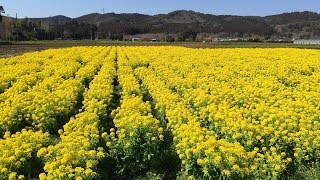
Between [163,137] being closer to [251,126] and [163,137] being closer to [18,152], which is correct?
[251,126]

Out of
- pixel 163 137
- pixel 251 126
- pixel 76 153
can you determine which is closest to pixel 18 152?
pixel 76 153

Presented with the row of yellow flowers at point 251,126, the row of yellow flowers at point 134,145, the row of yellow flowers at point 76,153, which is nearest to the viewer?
the row of yellow flowers at point 76,153

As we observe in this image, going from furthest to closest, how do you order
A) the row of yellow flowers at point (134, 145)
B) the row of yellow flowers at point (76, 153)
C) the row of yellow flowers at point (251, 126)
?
the row of yellow flowers at point (134, 145), the row of yellow flowers at point (251, 126), the row of yellow flowers at point (76, 153)

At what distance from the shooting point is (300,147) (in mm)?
9500

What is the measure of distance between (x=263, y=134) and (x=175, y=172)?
210 centimetres

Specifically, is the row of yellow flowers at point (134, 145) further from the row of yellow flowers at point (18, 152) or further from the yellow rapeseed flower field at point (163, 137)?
the row of yellow flowers at point (18, 152)

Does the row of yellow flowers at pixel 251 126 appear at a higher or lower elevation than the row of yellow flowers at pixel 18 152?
higher

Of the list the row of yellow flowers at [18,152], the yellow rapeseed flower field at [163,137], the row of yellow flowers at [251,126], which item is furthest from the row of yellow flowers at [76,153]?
the row of yellow flowers at [251,126]

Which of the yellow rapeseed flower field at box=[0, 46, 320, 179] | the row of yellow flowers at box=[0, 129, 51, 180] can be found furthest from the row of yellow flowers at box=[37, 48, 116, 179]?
the row of yellow flowers at box=[0, 129, 51, 180]

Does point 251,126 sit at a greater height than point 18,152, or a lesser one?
greater

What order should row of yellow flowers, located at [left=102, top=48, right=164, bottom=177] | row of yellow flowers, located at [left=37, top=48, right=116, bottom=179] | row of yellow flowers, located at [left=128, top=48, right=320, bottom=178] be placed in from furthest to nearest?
1. row of yellow flowers, located at [left=102, top=48, right=164, bottom=177]
2. row of yellow flowers, located at [left=128, top=48, right=320, bottom=178]
3. row of yellow flowers, located at [left=37, top=48, right=116, bottom=179]

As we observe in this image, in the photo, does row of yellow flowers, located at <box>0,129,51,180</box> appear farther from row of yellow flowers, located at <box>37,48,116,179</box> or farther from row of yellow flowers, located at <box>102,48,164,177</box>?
row of yellow flowers, located at <box>102,48,164,177</box>

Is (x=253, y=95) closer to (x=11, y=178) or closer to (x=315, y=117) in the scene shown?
(x=315, y=117)

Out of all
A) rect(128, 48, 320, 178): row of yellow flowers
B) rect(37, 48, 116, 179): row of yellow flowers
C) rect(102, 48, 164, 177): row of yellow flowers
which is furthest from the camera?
rect(102, 48, 164, 177): row of yellow flowers
